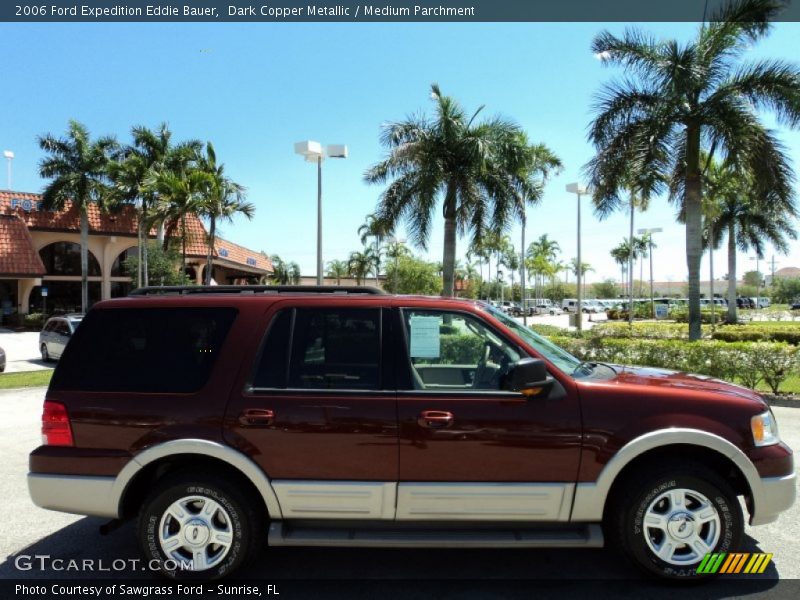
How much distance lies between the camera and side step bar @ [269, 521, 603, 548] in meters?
3.36

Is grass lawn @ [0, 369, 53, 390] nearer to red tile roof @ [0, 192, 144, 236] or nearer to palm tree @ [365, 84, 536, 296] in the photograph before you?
palm tree @ [365, 84, 536, 296]

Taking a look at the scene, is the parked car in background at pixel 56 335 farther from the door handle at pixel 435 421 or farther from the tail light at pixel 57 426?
the door handle at pixel 435 421

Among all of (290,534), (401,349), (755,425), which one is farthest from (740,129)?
(290,534)

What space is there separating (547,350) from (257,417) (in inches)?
80.6

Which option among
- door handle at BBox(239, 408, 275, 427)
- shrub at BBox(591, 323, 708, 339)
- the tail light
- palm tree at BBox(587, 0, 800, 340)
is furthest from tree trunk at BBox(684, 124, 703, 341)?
the tail light

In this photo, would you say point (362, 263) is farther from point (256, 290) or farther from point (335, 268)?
point (256, 290)

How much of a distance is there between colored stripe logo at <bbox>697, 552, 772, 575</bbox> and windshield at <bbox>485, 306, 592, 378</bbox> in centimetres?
132

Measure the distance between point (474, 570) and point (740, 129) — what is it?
610 inches

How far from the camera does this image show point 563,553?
4016 mm

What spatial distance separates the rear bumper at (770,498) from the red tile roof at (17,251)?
4114 centimetres

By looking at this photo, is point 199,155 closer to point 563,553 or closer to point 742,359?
point 742,359

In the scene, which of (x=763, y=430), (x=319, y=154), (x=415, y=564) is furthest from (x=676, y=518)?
(x=319, y=154)

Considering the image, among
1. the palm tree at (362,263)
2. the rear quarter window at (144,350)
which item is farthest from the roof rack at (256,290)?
the palm tree at (362,263)

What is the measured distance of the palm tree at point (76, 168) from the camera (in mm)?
34469
